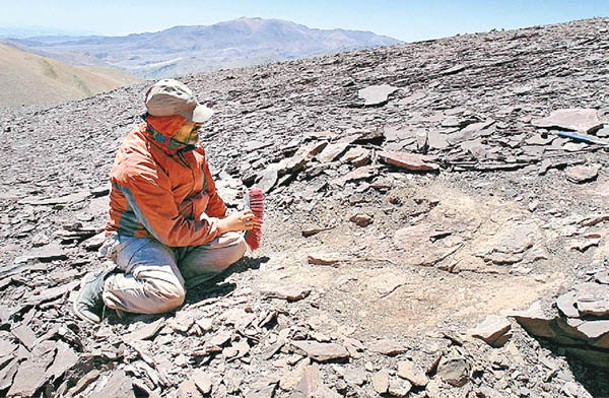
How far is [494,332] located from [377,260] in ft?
4.11

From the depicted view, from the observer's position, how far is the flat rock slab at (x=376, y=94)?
7984 mm

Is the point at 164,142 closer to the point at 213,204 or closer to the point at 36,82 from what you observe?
the point at 213,204

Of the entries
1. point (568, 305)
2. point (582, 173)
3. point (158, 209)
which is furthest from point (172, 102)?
point (582, 173)

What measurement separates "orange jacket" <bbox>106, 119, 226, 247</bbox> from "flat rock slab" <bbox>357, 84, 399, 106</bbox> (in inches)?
185

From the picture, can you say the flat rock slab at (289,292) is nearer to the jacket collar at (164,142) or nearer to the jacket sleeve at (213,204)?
the jacket sleeve at (213,204)

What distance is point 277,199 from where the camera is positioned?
539 centimetres

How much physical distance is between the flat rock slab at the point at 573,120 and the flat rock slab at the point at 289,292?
4.03 meters

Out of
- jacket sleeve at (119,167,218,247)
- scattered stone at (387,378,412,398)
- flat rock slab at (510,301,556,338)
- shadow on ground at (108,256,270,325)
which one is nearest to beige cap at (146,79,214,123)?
jacket sleeve at (119,167,218,247)

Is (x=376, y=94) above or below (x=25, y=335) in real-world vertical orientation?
above

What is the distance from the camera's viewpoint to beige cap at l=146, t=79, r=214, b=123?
3.32m

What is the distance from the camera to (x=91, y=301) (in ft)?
12.1

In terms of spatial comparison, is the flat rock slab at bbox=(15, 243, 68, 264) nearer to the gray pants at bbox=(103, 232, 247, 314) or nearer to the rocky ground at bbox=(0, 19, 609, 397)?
the rocky ground at bbox=(0, 19, 609, 397)

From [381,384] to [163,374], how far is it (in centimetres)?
138

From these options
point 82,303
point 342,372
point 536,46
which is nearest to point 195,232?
point 82,303
